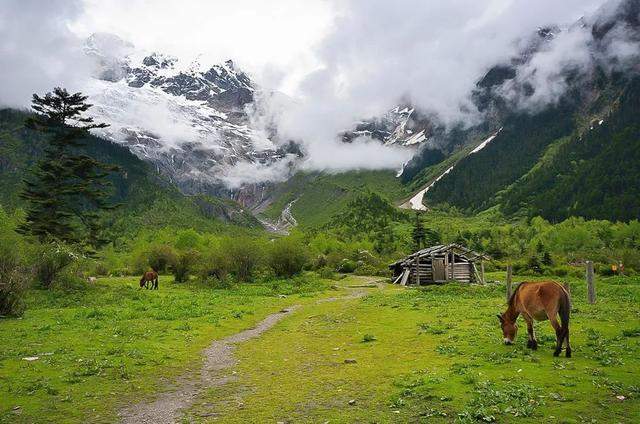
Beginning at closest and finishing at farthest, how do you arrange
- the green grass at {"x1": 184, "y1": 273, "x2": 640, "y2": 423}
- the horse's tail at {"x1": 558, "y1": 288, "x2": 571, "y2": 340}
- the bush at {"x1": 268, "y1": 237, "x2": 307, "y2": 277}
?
the green grass at {"x1": 184, "y1": 273, "x2": 640, "y2": 423}, the horse's tail at {"x1": 558, "y1": 288, "x2": 571, "y2": 340}, the bush at {"x1": 268, "y1": 237, "x2": 307, "y2": 277}

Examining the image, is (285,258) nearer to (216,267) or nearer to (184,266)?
(216,267)

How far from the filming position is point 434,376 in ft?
46.9

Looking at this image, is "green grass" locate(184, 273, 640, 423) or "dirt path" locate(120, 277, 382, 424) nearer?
"green grass" locate(184, 273, 640, 423)

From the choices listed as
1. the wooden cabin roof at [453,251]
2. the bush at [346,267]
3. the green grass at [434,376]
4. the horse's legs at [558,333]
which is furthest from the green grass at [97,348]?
the bush at [346,267]

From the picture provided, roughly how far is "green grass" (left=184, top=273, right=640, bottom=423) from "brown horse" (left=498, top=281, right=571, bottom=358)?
0.62 m

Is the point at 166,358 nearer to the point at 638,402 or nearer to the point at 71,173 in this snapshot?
the point at 638,402

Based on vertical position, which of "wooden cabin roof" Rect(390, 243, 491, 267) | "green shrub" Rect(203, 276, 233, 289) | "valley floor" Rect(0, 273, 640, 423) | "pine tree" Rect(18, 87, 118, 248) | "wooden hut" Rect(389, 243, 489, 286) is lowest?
"valley floor" Rect(0, 273, 640, 423)

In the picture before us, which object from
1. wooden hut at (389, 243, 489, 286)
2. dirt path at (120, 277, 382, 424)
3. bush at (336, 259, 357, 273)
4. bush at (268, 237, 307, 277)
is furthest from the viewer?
bush at (336, 259, 357, 273)

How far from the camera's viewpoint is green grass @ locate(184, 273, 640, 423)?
11.5 meters

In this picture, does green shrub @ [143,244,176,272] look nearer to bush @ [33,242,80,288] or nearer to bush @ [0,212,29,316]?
bush @ [33,242,80,288]

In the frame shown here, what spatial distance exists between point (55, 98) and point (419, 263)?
50.6 meters

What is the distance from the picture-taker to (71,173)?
49.3m

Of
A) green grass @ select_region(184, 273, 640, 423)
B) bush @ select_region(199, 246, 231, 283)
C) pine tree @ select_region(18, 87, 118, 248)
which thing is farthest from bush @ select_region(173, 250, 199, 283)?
green grass @ select_region(184, 273, 640, 423)

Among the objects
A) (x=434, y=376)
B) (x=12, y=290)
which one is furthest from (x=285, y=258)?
(x=434, y=376)
